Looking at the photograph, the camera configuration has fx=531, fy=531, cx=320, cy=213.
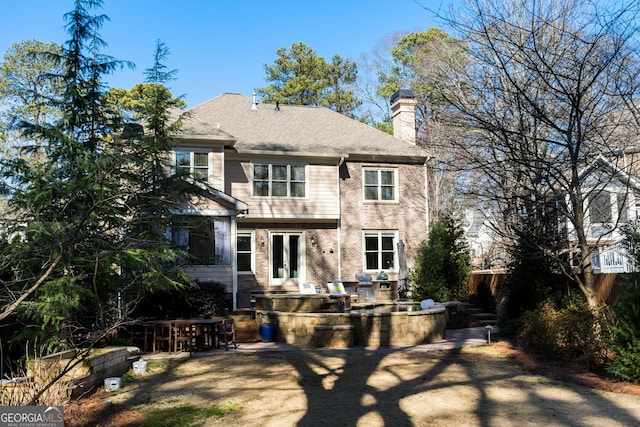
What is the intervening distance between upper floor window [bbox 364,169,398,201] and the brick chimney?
2.88m

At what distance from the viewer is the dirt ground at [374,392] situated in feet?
22.3

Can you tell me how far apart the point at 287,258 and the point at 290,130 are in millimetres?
5775

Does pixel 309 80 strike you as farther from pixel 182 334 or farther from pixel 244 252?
pixel 182 334

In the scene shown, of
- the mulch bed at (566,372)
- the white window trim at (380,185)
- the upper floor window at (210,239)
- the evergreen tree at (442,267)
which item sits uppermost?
the white window trim at (380,185)

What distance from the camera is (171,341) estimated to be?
1207cm

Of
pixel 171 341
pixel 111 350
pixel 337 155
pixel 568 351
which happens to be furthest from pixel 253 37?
pixel 568 351

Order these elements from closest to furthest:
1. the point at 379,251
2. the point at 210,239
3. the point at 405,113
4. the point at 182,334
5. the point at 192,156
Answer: the point at 182,334 < the point at 210,239 < the point at 192,156 < the point at 379,251 < the point at 405,113

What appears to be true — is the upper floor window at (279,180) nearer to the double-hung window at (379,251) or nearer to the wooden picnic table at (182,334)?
the double-hung window at (379,251)

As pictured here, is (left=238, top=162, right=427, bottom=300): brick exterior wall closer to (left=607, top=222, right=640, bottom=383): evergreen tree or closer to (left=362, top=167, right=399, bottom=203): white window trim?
(left=362, top=167, right=399, bottom=203): white window trim

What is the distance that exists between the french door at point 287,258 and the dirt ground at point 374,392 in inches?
385

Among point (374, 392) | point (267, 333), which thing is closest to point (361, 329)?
point (267, 333)

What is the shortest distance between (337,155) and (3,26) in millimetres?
11970

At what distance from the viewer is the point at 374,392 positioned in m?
8.12

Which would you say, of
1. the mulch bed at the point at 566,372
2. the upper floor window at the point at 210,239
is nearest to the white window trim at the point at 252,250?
the upper floor window at the point at 210,239
